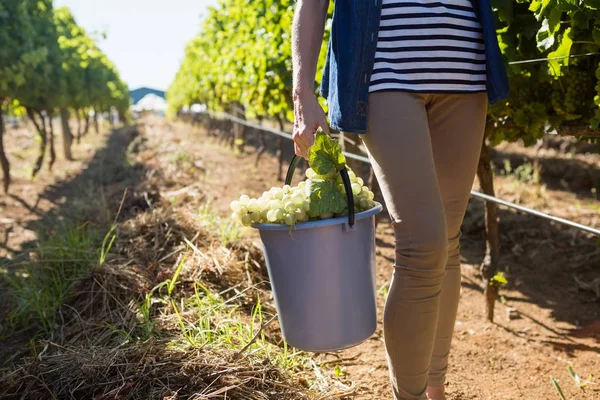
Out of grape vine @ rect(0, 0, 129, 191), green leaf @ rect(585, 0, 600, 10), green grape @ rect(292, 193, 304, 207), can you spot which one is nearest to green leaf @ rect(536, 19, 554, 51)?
green leaf @ rect(585, 0, 600, 10)

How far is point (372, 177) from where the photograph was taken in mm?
3756

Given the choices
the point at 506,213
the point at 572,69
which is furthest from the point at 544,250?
the point at 572,69

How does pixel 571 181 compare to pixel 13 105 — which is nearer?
pixel 571 181

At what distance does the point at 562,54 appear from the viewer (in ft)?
7.63

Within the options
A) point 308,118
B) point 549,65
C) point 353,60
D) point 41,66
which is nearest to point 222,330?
point 308,118

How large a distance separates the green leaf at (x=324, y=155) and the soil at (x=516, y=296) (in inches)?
35.9

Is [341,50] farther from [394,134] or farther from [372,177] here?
[372,177]

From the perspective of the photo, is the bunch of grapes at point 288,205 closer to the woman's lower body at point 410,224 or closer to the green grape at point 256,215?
the green grape at point 256,215

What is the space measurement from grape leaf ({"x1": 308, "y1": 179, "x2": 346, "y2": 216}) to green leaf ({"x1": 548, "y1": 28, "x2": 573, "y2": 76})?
3.77 ft

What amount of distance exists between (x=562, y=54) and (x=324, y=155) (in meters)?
1.23

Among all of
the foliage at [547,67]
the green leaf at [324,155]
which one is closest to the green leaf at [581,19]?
the foliage at [547,67]

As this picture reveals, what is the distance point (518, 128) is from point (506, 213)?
2.04 metres

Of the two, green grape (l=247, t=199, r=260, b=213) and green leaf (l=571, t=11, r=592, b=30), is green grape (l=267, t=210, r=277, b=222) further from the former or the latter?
green leaf (l=571, t=11, r=592, b=30)

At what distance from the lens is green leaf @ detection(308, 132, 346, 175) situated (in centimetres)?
159
